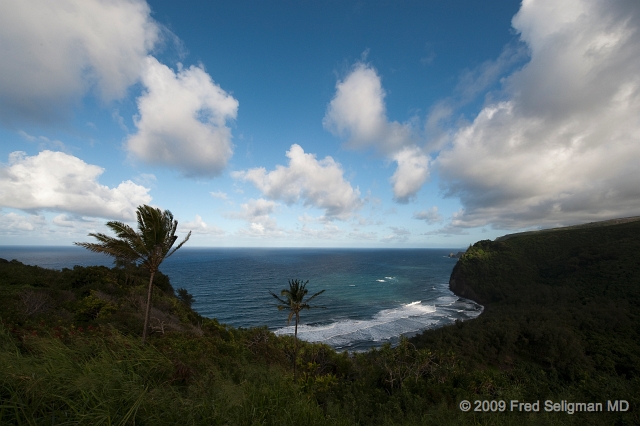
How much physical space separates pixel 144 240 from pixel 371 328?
1760 inches

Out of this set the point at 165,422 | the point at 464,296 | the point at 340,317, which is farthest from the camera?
Result: the point at 464,296

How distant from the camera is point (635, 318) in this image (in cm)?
4053

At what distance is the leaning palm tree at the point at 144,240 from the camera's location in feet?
45.2

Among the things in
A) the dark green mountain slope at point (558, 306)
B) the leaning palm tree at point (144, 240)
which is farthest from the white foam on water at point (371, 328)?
the leaning palm tree at point (144, 240)

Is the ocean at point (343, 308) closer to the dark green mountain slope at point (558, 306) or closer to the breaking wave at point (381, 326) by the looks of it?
the breaking wave at point (381, 326)

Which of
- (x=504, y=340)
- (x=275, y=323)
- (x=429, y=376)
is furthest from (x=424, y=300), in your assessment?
(x=429, y=376)

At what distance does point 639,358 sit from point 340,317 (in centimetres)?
4087

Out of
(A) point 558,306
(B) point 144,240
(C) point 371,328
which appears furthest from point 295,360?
(A) point 558,306

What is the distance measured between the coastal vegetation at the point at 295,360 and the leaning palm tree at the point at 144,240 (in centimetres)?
378

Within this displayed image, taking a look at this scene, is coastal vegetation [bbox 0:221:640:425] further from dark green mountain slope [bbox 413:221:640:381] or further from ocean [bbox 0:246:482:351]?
ocean [bbox 0:246:482:351]

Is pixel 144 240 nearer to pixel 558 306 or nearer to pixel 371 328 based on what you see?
pixel 371 328

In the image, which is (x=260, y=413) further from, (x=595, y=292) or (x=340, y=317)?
(x=595, y=292)

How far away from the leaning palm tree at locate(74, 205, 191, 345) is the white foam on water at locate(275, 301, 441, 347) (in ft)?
107

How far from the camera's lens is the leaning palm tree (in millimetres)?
13766
